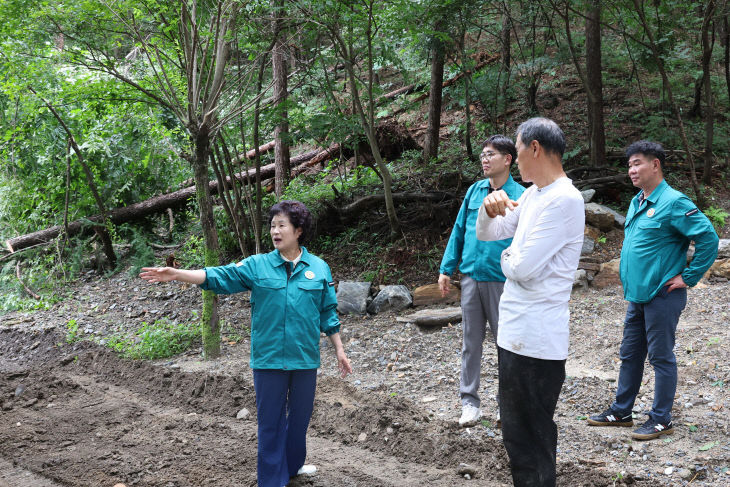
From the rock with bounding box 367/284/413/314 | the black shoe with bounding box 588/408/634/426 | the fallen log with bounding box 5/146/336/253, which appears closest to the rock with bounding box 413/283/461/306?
the rock with bounding box 367/284/413/314

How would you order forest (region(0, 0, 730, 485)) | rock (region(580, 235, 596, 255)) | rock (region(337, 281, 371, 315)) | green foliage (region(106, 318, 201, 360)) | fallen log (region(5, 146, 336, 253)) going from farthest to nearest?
fallen log (region(5, 146, 336, 253)) < rock (region(580, 235, 596, 255)) < rock (region(337, 281, 371, 315)) < green foliage (region(106, 318, 201, 360)) < forest (region(0, 0, 730, 485))

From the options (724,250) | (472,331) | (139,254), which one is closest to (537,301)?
(472,331)

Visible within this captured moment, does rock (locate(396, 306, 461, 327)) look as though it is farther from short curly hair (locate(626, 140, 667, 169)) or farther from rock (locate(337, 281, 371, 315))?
A: short curly hair (locate(626, 140, 667, 169))

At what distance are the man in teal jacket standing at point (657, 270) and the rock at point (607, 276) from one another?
13.1 feet

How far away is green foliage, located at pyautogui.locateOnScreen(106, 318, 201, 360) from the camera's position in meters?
7.35

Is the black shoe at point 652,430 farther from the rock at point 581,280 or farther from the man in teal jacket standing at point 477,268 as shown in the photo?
the rock at point 581,280

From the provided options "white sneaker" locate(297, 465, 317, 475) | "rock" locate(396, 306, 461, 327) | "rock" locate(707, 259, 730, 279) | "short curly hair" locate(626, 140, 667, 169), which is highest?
"short curly hair" locate(626, 140, 667, 169)

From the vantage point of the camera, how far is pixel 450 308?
299 inches

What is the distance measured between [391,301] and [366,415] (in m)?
3.26

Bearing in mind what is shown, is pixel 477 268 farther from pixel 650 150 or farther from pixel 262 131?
pixel 262 131

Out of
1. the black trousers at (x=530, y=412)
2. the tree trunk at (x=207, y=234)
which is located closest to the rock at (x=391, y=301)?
the tree trunk at (x=207, y=234)

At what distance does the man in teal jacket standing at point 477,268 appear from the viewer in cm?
433

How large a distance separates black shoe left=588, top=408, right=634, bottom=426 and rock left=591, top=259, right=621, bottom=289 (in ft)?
12.8

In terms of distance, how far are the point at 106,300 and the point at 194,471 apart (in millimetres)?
6990
